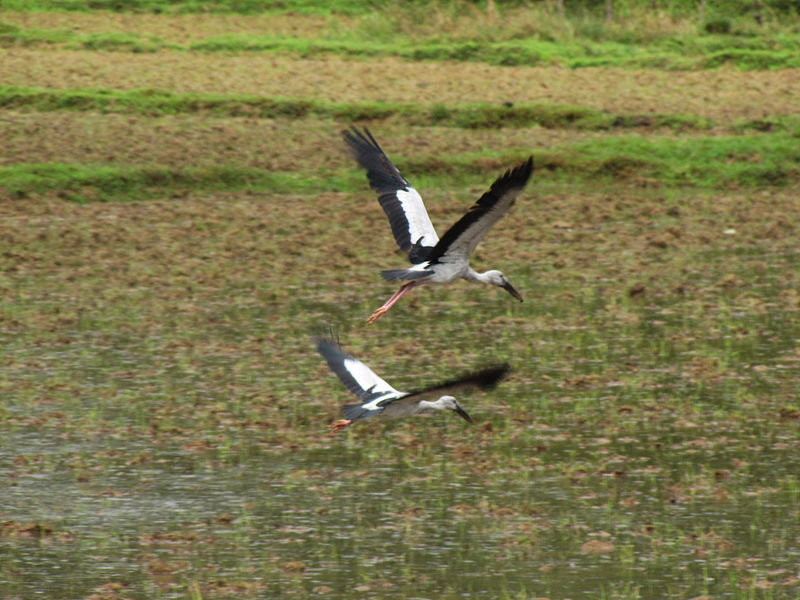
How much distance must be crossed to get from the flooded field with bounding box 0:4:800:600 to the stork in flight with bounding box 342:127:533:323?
2.92 feet

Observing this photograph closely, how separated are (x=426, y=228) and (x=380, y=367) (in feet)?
3.92

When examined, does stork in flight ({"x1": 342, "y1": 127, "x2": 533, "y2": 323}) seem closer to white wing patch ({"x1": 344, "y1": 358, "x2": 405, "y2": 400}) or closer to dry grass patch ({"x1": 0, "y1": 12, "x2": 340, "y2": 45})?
white wing patch ({"x1": 344, "y1": 358, "x2": 405, "y2": 400})

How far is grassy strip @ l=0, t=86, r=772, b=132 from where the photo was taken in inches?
755

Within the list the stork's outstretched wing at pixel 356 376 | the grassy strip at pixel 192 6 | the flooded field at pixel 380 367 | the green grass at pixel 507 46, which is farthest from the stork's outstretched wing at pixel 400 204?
the grassy strip at pixel 192 6

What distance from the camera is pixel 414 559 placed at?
6438 millimetres

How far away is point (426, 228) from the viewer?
922cm

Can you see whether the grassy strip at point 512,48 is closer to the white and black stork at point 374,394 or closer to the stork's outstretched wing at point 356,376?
the stork's outstretched wing at point 356,376

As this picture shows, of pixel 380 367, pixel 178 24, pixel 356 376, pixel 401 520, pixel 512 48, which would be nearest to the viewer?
pixel 401 520

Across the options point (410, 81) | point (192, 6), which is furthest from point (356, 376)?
point (192, 6)

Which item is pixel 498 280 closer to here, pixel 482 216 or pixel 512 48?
pixel 482 216

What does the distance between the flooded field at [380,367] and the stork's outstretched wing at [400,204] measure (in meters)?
0.98

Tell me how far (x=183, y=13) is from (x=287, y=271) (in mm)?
17606

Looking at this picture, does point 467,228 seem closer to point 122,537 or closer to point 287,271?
point 122,537

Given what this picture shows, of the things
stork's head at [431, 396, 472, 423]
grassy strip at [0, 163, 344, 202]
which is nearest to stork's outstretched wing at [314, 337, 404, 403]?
stork's head at [431, 396, 472, 423]
